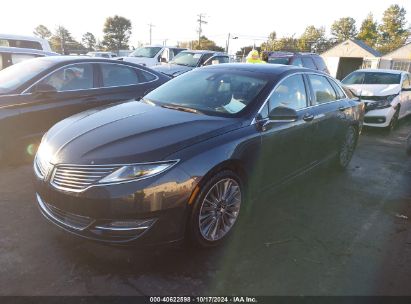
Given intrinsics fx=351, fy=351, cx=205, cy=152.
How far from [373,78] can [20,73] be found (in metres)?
8.84

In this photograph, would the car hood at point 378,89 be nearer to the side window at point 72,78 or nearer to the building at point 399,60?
the side window at point 72,78

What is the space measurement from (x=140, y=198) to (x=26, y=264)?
1161mm

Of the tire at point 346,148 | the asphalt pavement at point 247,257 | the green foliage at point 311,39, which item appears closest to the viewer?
the asphalt pavement at point 247,257

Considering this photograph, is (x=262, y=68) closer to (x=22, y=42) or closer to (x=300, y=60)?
(x=22, y=42)

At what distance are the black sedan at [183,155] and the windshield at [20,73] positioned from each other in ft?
6.15

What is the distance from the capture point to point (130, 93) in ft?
19.6

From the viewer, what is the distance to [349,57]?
1540 inches

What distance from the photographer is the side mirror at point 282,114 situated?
3.54 meters

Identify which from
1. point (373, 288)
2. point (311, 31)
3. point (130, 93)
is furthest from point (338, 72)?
point (311, 31)

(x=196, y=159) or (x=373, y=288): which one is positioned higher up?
(x=196, y=159)

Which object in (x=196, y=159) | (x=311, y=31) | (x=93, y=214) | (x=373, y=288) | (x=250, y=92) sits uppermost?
(x=311, y=31)

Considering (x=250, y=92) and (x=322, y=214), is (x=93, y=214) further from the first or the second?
(x=322, y=214)

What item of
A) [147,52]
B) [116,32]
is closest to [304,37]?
[116,32]

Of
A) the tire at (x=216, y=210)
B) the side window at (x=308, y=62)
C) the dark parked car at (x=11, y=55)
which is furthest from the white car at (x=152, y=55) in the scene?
the tire at (x=216, y=210)
